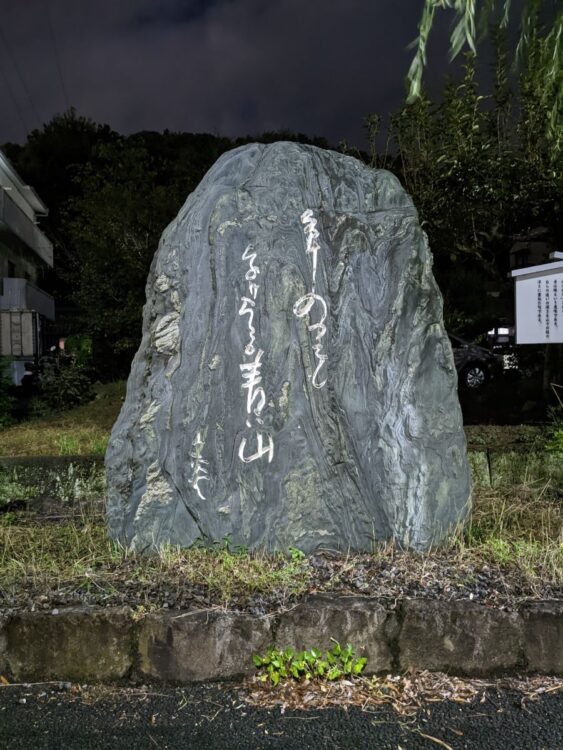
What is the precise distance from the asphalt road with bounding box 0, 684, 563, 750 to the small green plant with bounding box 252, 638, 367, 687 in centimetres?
18

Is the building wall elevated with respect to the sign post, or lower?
elevated

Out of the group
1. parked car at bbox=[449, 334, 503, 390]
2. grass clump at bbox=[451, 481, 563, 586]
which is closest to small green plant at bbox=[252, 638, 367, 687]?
grass clump at bbox=[451, 481, 563, 586]

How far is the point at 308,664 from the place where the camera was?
340cm

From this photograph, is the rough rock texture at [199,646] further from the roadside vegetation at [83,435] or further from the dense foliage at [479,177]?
the dense foliage at [479,177]

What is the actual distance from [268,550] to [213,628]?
→ 0.89 m

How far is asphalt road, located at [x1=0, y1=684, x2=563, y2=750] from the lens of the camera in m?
2.96

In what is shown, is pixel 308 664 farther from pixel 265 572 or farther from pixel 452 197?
pixel 452 197

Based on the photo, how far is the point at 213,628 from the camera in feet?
11.3

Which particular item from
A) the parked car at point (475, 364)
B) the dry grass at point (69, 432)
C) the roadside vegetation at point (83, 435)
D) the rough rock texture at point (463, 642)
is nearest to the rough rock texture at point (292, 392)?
the rough rock texture at point (463, 642)

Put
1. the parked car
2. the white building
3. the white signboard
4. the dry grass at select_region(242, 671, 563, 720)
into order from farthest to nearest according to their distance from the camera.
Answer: the white building
the parked car
the white signboard
the dry grass at select_region(242, 671, 563, 720)

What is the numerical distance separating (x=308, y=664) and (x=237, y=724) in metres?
0.46

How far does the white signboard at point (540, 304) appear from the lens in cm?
763

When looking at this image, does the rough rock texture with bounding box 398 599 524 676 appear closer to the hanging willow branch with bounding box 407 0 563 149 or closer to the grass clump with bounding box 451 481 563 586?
the grass clump with bounding box 451 481 563 586

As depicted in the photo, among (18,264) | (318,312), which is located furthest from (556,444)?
(18,264)
